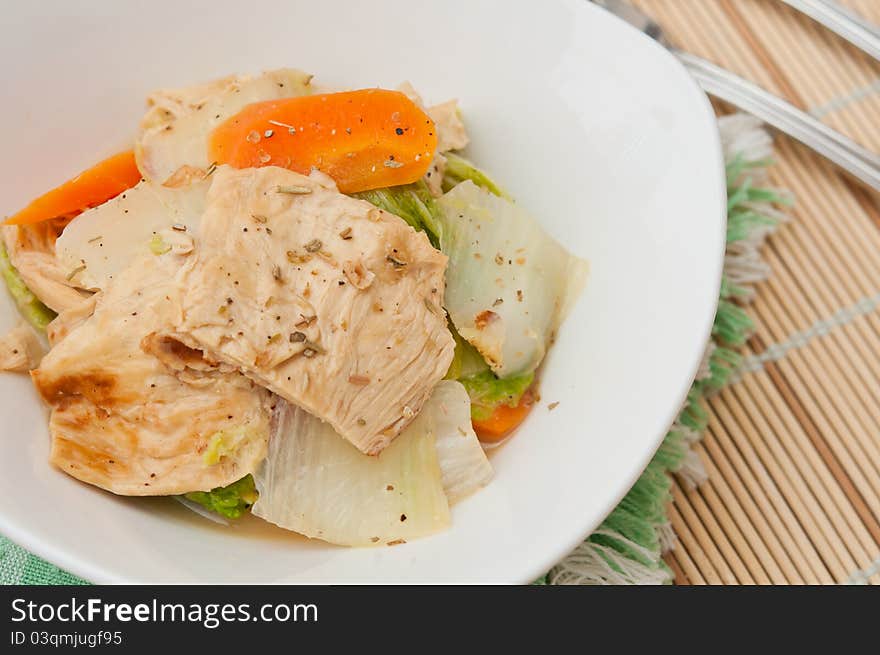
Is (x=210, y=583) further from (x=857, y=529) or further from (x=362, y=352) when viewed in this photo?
(x=857, y=529)

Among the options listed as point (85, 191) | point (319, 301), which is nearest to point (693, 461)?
point (319, 301)

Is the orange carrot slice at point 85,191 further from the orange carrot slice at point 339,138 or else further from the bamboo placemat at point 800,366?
the bamboo placemat at point 800,366

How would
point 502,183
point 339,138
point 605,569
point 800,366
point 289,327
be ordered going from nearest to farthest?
point 289,327 < point 339,138 < point 605,569 < point 502,183 < point 800,366

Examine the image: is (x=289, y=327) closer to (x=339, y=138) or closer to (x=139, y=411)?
(x=139, y=411)

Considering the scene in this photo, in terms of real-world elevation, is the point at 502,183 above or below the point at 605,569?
above

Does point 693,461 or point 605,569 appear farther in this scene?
point 693,461

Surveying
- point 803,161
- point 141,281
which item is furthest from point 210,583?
point 803,161
